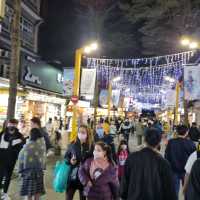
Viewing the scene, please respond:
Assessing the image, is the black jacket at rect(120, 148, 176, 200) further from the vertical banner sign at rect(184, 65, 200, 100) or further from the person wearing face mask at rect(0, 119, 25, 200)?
the vertical banner sign at rect(184, 65, 200, 100)

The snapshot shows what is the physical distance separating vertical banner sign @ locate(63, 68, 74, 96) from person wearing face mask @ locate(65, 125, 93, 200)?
1055 centimetres

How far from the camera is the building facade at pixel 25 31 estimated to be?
857 inches

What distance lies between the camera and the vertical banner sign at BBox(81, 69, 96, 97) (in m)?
15.9

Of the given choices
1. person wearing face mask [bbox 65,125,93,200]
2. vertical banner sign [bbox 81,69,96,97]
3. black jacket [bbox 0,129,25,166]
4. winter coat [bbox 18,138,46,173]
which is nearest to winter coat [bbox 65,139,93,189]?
person wearing face mask [bbox 65,125,93,200]

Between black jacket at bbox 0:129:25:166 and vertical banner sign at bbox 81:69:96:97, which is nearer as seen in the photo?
black jacket at bbox 0:129:25:166

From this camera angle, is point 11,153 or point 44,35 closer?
point 11,153

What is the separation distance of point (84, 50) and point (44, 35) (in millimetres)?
19355

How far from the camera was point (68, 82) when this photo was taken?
55.8 ft

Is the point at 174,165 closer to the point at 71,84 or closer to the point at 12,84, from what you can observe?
the point at 12,84

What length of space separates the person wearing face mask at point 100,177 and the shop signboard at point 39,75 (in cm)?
1529

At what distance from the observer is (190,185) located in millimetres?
3734

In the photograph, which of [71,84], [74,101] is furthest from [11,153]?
[71,84]

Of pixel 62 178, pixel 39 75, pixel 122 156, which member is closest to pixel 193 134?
pixel 122 156

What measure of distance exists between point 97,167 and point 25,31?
24.6 meters
